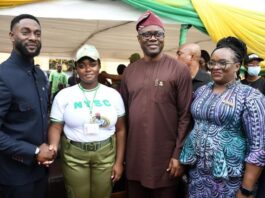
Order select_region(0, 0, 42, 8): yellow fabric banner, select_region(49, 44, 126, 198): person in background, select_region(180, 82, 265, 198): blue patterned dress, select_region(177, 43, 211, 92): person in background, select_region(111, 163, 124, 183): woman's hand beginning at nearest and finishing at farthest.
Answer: select_region(180, 82, 265, 198): blue patterned dress
select_region(49, 44, 126, 198): person in background
select_region(111, 163, 124, 183): woman's hand
select_region(177, 43, 211, 92): person in background
select_region(0, 0, 42, 8): yellow fabric banner

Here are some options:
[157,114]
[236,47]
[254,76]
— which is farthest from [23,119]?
[254,76]

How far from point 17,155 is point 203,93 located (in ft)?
4.20

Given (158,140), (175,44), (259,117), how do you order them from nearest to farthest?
(259,117)
(158,140)
(175,44)

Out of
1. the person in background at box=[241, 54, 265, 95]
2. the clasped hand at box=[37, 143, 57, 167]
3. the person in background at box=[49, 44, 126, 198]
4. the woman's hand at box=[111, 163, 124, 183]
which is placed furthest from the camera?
the person in background at box=[241, 54, 265, 95]

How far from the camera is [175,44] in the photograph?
6.38 meters

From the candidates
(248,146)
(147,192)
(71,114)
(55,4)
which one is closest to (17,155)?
(71,114)

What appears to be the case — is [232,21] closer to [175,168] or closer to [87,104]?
[175,168]

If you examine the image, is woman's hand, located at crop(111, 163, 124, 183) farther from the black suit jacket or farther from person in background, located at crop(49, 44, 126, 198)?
the black suit jacket

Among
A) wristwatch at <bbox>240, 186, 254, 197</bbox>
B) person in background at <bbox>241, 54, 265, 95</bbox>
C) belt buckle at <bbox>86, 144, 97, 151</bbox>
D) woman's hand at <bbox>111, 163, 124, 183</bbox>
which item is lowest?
woman's hand at <bbox>111, 163, 124, 183</bbox>

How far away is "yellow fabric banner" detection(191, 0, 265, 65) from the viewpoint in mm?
3447

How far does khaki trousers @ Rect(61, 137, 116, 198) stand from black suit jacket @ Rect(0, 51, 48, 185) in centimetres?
24

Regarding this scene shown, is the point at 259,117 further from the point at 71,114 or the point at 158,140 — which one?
the point at 71,114

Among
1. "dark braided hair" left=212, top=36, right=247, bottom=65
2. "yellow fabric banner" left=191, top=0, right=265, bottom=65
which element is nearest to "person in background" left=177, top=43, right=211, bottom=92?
"yellow fabric banner" left=191, top=0, right=265, bottom=65

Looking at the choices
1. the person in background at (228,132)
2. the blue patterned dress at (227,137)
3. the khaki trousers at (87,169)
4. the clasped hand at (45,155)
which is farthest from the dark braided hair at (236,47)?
the clasped hand at (45,155)
